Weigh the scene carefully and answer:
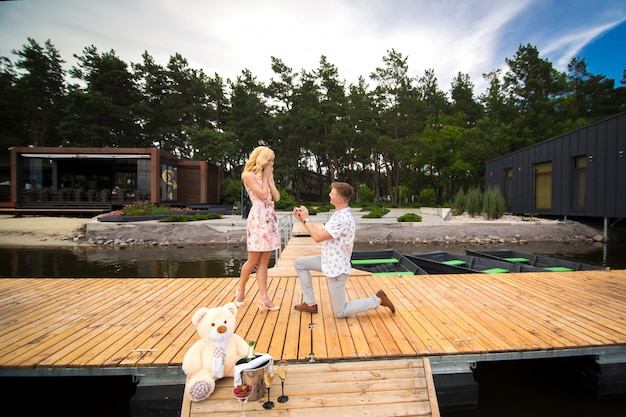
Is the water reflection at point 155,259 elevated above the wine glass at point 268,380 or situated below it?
below

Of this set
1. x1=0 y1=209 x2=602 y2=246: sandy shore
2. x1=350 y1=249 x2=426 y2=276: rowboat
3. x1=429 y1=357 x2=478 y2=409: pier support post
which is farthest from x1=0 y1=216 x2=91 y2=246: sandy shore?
Answer: x1=429 y1=357 x2=478 y2=409: pier support post

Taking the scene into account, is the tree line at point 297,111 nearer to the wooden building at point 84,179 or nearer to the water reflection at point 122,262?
the wooden building at point 84,179

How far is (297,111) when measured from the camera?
136 ft

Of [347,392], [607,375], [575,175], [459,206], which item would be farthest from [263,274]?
[459,206]

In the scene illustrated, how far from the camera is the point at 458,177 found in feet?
121

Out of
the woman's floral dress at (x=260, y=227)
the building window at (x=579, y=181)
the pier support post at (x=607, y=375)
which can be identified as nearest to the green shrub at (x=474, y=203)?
the building window at (x=579, y=181)

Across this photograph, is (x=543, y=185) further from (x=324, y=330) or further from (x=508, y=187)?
(x=324, y=330)

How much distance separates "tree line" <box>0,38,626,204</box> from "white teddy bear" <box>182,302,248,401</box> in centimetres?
3102

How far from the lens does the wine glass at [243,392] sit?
2207mm

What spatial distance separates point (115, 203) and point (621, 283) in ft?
98.6

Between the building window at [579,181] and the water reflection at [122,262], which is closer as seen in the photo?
the water reflection at [122,262]

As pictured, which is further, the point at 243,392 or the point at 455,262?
the point at 455,262

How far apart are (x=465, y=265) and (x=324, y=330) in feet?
21.2

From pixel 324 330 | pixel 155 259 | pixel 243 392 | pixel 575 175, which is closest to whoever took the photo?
pixel 243 392
